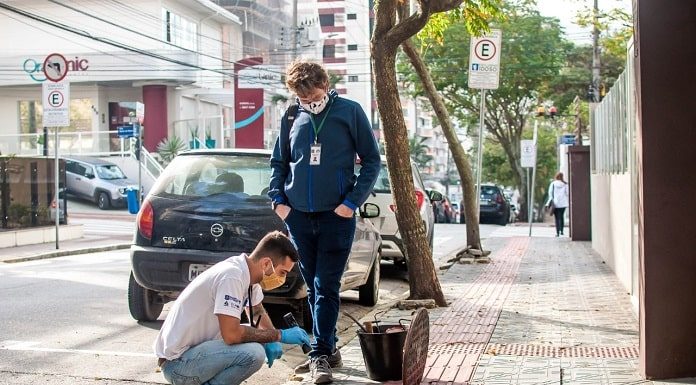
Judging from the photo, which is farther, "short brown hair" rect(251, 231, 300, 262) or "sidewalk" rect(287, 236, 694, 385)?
"sidewalk" rect(287, 236, 694, 385)

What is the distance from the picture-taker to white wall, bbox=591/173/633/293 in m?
11.2

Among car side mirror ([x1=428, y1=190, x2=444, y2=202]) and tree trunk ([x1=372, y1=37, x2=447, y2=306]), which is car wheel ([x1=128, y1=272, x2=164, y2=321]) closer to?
tree trunk ([x1=372, y1=37, x2=447, y2=306])

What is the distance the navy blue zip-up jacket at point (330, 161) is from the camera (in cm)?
609

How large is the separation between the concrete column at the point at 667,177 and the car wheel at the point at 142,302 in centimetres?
473

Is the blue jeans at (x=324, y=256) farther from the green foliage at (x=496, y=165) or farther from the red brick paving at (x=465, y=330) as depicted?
the green foliage at (x=496, y=165)

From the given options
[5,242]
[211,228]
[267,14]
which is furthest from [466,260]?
[267,14]

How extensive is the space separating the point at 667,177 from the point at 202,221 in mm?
3963

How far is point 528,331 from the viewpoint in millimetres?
7961

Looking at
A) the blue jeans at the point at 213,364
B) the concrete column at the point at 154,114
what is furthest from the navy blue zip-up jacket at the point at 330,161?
the concrete column at the point at 154,114

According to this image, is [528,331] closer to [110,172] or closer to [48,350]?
[48,350]

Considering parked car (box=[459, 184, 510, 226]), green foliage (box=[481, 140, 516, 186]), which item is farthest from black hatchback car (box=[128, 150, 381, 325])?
green foliage (box=[481, 140, 516, 186])

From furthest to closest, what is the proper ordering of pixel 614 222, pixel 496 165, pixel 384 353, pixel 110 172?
1. pixel 496 165
2. pixel 110 172
3. pixel 614 222
4. pixel 384 353

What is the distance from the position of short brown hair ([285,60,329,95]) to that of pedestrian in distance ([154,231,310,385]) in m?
1.42

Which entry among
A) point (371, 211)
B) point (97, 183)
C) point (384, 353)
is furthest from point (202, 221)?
point (97, 183)
